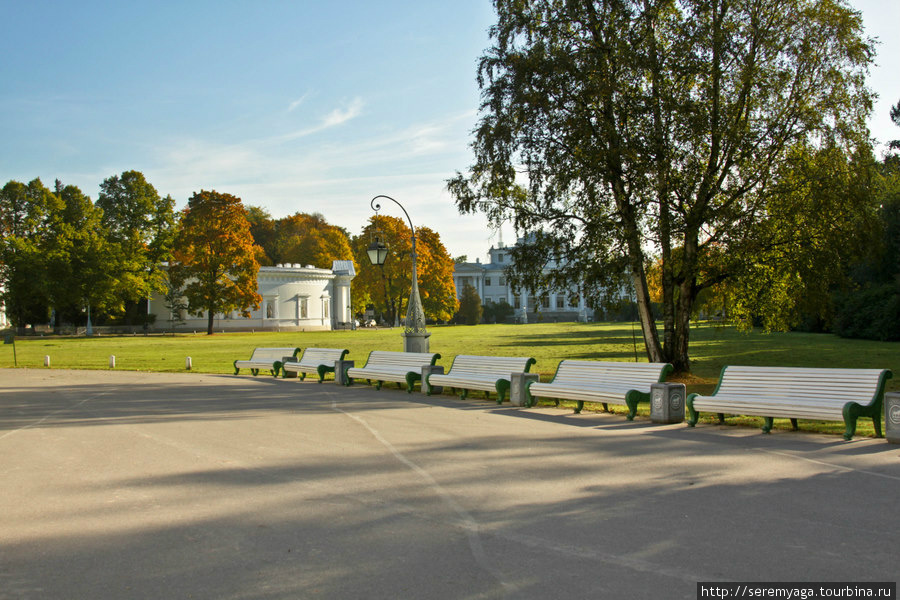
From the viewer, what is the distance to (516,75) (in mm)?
18078

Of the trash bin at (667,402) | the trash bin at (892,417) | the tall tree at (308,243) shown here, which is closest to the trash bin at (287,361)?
the trash bin at (667,402)

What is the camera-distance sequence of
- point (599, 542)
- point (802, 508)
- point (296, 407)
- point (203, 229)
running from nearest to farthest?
point (599, 542) → point (802, 508) → point (296, 407) → point (203, 229)

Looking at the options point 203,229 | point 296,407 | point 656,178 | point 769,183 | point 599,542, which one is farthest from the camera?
point 203,229

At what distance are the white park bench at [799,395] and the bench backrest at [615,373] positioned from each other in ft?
3.47

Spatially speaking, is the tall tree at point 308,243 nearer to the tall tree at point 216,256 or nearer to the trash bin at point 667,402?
the tall tree at point 216,256

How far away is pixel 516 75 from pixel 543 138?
1.69m

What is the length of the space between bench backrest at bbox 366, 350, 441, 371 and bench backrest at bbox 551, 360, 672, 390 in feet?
12.4

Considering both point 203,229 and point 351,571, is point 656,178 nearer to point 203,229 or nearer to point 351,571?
point 351,571

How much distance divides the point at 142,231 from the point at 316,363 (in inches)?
2167

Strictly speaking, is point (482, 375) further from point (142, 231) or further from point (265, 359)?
point (142, 231)

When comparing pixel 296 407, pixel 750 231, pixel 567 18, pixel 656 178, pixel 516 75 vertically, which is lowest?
pixel 296 407

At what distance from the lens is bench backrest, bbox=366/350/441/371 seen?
16.6m

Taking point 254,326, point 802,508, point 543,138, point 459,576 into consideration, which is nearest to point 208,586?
point 459,576

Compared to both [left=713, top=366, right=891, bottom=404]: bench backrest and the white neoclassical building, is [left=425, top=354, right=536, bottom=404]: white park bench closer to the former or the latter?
[left=713, top=366, right=891, bottom=404]: bench backrest
